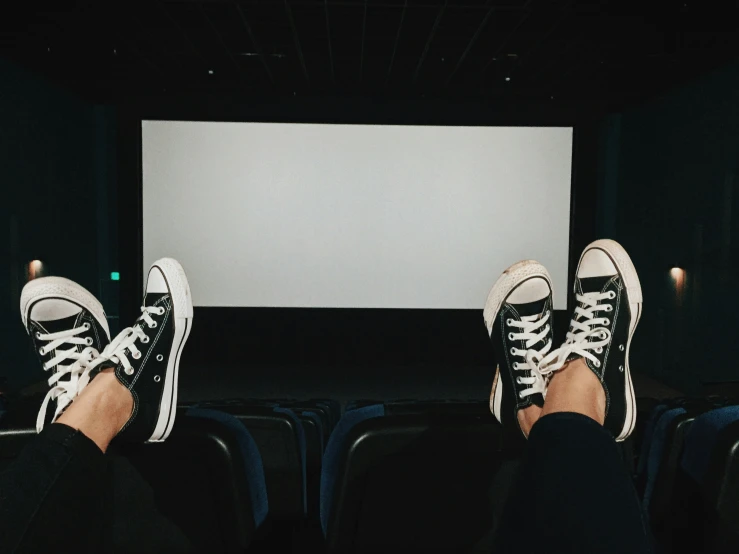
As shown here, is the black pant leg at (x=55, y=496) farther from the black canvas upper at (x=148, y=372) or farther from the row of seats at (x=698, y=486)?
the row of seats at (x=698, y=486)

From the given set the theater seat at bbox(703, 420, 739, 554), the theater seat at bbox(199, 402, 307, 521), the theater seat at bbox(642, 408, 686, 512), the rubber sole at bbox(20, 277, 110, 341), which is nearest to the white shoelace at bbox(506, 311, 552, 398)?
the theater seat at bbox(642, 408, 686, 512)

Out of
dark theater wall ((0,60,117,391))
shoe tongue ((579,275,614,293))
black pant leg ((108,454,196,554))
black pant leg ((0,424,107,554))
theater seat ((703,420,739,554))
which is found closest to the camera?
black pant leg ((0,424,107,554))

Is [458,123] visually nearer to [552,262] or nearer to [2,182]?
[552,262]

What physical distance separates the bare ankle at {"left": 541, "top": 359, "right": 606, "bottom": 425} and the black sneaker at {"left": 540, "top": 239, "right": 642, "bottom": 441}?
3 centimetres

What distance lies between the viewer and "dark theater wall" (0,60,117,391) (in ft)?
17.1

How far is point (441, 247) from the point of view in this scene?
6645 millimetres

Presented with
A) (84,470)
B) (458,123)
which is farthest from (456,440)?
(458,123)

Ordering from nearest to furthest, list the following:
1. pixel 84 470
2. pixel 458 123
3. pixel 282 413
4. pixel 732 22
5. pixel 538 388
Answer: pixel 84 470 → pixel 538 388 → pixel 282 413 → pixel 732 22 → pixel 458 123

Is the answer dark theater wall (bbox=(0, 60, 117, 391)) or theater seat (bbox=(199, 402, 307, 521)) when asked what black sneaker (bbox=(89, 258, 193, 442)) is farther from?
dark theater wall (bbox=(0, 60, 117, 391))

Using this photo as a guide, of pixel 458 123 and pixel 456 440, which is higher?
pixel 458 123

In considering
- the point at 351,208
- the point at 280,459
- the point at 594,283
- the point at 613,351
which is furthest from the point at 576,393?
the point at 351,208

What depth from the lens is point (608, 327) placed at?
5.21 ft

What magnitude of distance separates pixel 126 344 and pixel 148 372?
0.09 m

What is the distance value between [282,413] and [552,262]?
19.1 feet
